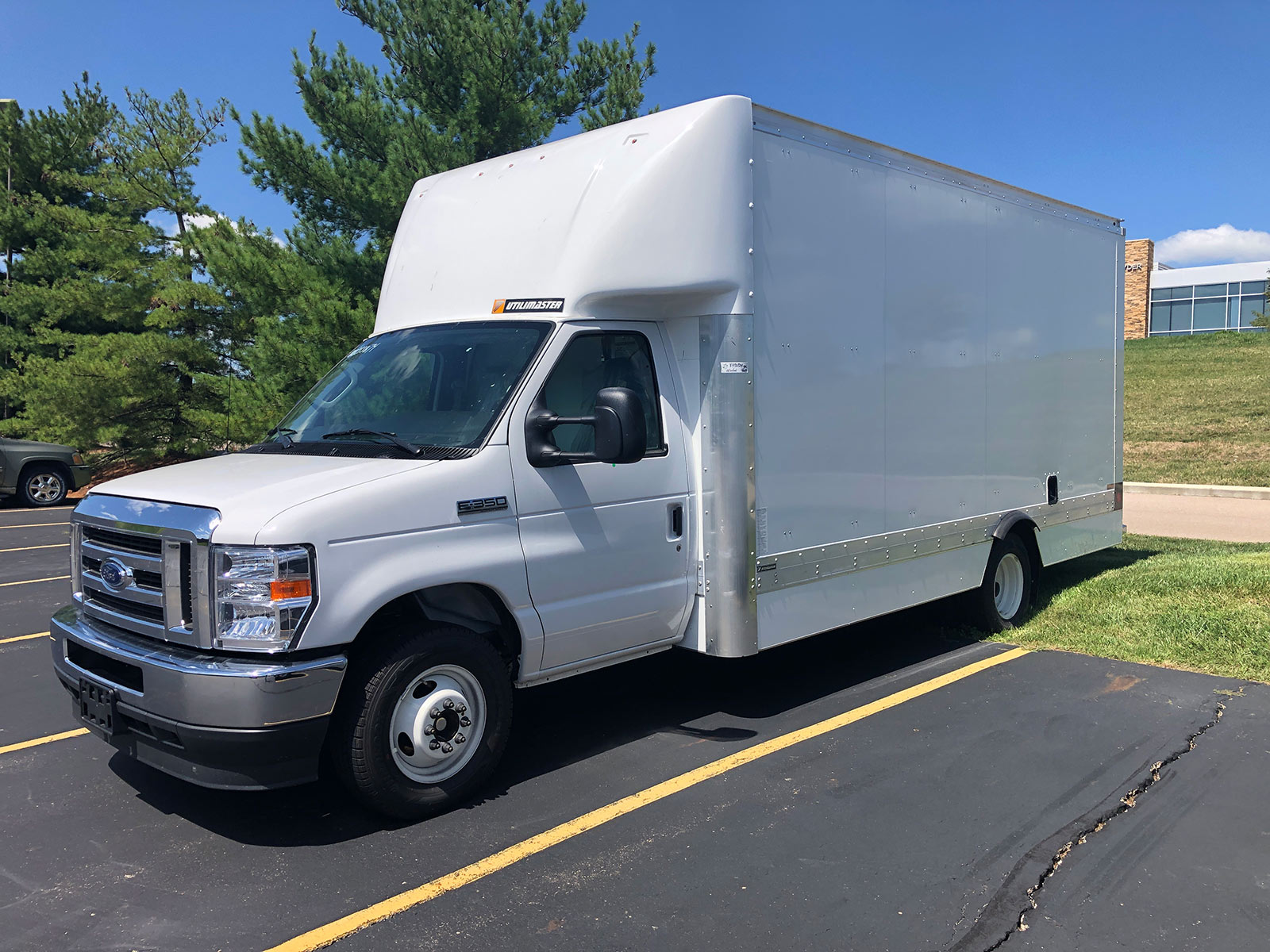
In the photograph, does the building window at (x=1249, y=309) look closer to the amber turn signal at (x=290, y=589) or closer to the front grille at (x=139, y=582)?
the amber turn signal at (x=290, y=589)

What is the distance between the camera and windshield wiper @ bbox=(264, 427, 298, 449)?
511 cm

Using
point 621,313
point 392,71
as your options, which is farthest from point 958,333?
point 392,71

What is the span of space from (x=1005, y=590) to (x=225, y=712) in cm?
606

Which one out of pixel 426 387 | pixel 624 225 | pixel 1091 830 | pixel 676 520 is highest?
pixel 624 225

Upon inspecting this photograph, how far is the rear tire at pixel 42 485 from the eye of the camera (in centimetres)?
1734

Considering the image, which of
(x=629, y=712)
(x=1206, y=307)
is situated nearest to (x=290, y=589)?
(x=629, y=712)

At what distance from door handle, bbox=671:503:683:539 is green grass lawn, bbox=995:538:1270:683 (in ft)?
11.8

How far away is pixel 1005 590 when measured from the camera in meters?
7.85

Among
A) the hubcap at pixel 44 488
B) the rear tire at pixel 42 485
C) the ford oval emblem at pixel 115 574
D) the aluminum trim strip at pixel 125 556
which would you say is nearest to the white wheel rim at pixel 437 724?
A: the aluminum trim strip at pixel 125 556

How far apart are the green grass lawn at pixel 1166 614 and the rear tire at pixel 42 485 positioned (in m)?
16.5

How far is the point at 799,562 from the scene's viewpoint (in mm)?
5652

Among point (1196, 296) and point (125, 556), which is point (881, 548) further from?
point (1196, 296)

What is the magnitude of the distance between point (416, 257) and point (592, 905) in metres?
3.86

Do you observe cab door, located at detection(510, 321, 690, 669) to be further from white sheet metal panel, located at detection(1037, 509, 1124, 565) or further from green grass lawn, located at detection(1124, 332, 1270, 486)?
green grass lawn, located at detection(1124, 332, 1270, 486)
